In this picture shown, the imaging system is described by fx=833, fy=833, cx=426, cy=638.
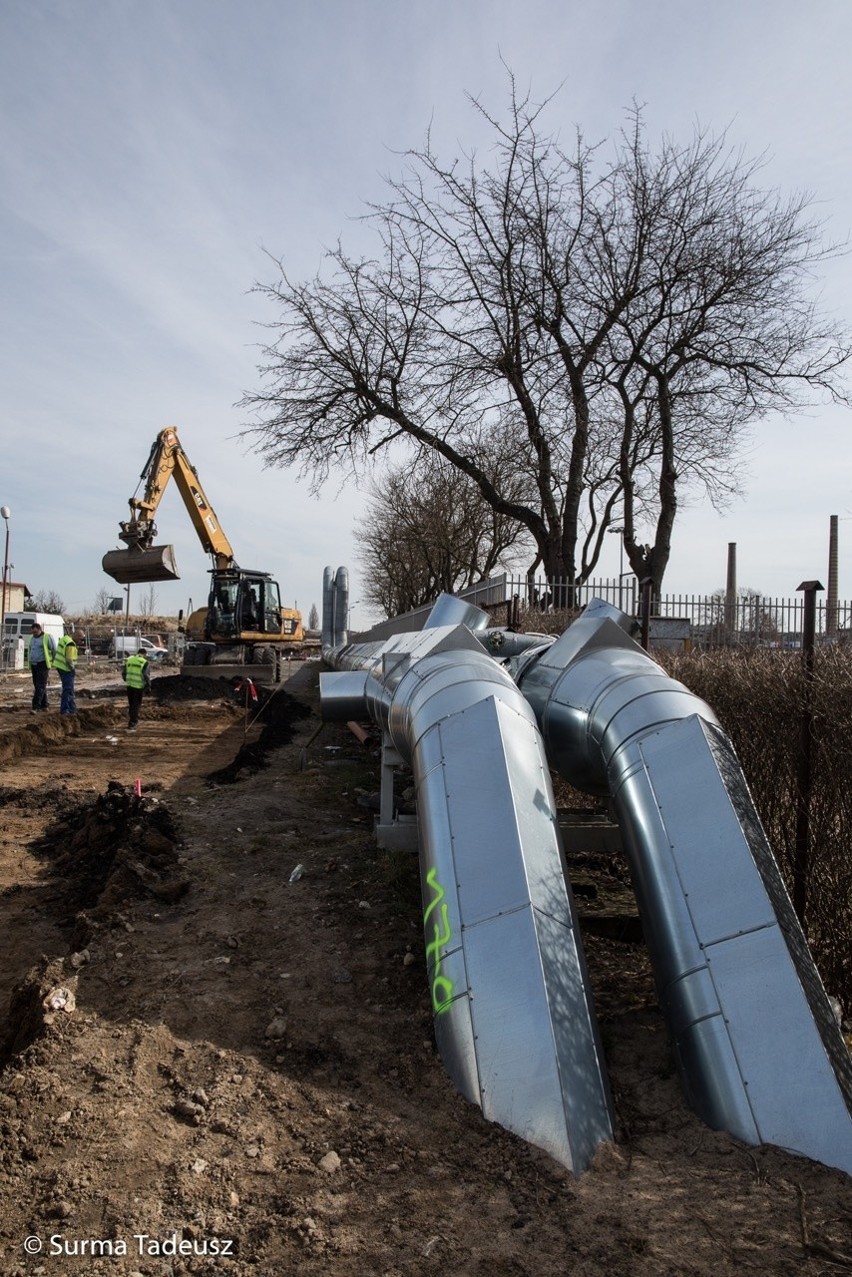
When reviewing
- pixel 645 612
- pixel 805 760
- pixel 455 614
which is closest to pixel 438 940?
pixel 805 760

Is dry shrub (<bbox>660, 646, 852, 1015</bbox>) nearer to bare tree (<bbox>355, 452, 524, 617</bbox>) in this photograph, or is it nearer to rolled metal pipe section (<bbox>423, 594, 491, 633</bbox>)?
rolled metal pipe section (<bbox>423, 594, 491, 633</bbox>)

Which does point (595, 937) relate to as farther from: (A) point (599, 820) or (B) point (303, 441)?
(B) point (303, 441)

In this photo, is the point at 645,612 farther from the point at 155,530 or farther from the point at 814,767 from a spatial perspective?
the point at 155,530

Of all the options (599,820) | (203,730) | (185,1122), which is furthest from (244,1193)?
(203,730)

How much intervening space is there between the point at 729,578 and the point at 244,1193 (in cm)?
3795

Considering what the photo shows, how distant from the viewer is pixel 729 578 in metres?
37.5

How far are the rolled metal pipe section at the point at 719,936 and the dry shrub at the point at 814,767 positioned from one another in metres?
0.47

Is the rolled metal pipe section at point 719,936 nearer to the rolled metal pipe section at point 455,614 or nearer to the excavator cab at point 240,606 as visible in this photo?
the rolled metal pipe section at point 455,614

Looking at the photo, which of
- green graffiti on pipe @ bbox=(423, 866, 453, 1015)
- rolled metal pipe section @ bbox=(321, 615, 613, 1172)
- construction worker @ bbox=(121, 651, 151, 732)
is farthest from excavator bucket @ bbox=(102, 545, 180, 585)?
green graffiti on pipe @ bbox=(423, 866, 453, 1015)

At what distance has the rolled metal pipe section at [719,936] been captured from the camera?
9.21 feet

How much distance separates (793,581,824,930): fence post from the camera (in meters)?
3.92

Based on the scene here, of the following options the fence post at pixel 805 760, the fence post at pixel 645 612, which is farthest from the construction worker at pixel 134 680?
the fence post at pixel 805 760

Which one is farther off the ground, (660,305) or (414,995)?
(660,305)

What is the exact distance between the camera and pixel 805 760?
3959 mm
